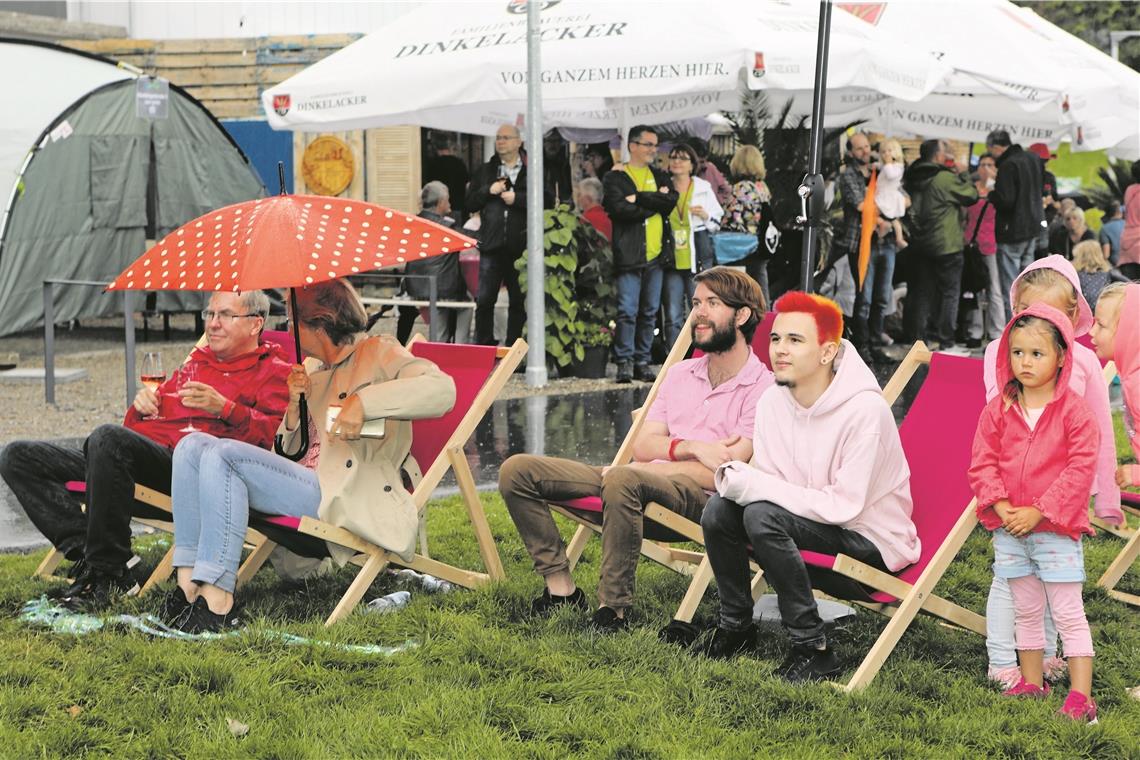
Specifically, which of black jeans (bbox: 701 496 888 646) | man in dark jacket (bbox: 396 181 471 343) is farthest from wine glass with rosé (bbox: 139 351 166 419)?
man in dark jacket (bbox: 396 181 471 343)

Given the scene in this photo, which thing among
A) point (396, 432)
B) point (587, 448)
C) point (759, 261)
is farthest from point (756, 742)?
point (759, 261)

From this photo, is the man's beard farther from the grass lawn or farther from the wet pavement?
the wet pavement

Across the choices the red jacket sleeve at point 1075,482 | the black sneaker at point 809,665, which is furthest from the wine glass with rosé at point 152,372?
the red jacket sleeve at point 1075,482

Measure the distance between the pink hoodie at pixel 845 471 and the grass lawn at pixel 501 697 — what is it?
45 centimetres

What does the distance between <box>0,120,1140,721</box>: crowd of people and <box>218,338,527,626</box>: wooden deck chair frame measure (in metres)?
0.07

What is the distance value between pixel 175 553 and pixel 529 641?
4.13ft

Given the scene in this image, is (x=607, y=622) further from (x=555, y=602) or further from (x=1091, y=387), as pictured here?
(x=1091, y=387)

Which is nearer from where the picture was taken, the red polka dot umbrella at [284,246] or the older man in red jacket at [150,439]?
the red polka dot umbrella at [284,246]

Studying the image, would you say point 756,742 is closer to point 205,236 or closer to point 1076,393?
point 1076,393

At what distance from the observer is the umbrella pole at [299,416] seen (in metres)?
5.25

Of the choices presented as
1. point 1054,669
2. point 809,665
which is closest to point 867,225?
point 1054,669

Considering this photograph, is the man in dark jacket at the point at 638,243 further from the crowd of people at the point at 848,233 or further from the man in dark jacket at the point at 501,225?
the man in dark jacket at the point at 501,225

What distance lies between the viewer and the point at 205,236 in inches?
198

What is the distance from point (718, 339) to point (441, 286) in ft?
25.4
